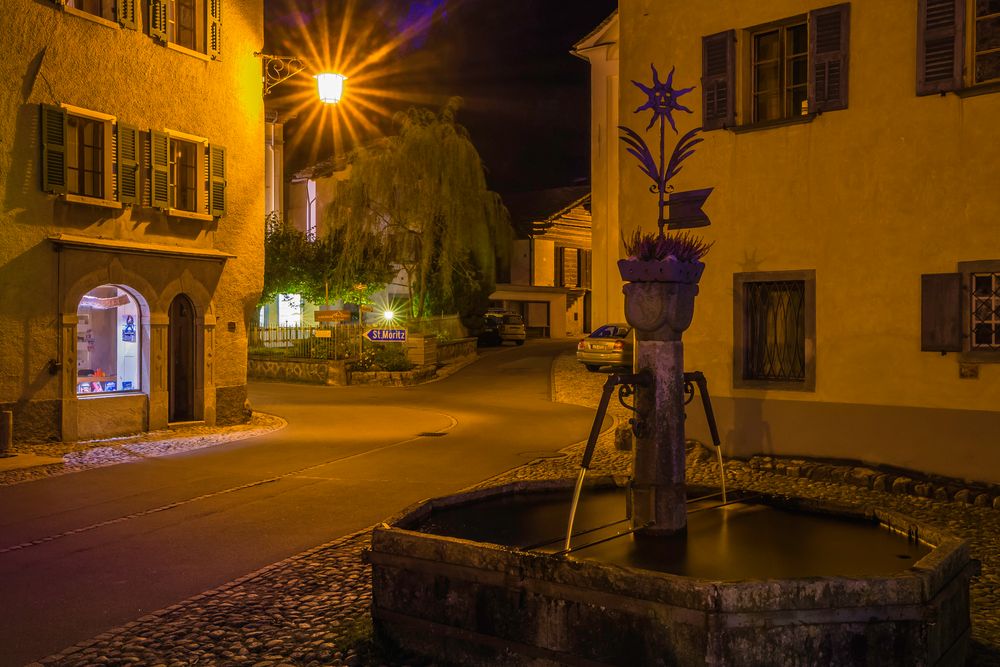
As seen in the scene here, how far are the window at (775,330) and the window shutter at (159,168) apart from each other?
1091 cm

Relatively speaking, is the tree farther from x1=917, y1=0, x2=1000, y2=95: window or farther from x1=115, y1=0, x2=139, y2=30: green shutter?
x1=917, y1=0, x2=1000, y2=95: window

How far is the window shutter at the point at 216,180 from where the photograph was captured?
18.1m

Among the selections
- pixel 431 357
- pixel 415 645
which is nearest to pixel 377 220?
pixel 431 357

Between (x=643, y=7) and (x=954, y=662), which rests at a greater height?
(x=643, y=7)

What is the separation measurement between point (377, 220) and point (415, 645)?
2937 centimetres

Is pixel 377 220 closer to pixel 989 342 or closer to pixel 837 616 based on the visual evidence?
pixel 989 342

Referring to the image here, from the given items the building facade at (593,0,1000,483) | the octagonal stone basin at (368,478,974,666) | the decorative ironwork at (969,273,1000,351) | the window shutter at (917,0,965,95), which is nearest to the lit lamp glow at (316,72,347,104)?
the building facade at (593,0,1000,483)

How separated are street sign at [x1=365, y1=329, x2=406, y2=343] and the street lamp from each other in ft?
32.6

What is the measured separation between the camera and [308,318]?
39688mm

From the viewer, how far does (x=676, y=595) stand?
477 cm

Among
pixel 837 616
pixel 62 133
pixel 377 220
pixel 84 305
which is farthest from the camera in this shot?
pixel 377 220

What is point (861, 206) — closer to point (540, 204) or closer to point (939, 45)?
point (939, 45)

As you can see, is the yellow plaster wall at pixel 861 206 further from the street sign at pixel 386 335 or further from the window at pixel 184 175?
the street sign at pixel 386 335

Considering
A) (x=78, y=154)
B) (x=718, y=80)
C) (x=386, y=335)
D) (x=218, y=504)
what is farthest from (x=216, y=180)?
(x=386, y=335)
